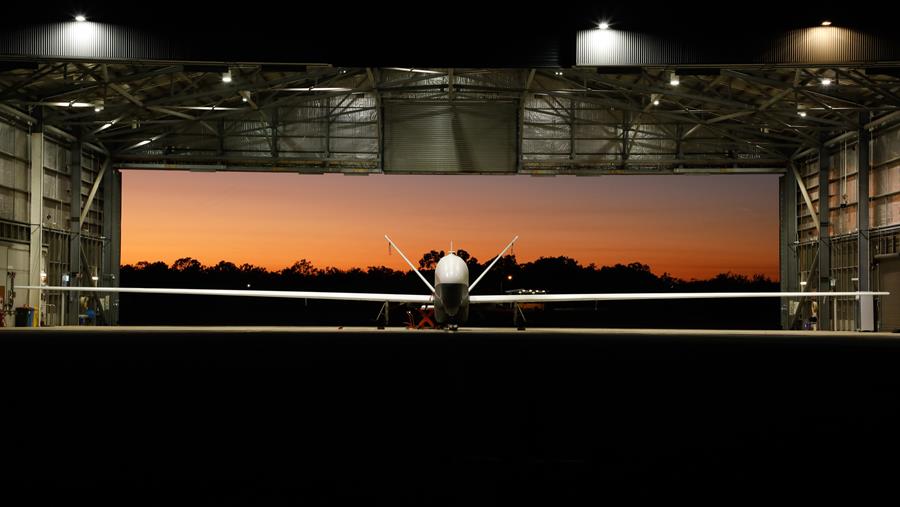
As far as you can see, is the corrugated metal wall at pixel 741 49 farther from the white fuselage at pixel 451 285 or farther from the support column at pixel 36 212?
the support column at pixel 36 212

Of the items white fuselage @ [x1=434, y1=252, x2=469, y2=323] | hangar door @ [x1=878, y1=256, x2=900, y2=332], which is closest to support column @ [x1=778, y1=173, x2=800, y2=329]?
hangar door @ [x1=878, y1=256, x2=900, y2=332]

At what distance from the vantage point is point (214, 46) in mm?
26844

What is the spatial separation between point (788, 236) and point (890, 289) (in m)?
11.9

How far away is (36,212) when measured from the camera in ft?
133

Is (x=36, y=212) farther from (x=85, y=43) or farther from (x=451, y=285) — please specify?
(x=451, y=285)

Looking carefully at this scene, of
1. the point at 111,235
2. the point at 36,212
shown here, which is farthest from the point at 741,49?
the point at 111,235

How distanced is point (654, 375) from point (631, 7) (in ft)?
62.5

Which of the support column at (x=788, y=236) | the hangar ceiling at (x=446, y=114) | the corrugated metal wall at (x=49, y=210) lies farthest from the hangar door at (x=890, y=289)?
the corrugated metal wall at (x=49, y=210)

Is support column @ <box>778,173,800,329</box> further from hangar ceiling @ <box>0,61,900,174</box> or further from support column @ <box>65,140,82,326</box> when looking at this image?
support column @ <box>65,140,82,326</box>

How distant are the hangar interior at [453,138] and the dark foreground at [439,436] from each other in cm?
2690

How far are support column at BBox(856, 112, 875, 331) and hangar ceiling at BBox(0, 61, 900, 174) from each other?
105 cm

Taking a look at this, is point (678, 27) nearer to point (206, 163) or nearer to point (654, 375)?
point (654, 375)

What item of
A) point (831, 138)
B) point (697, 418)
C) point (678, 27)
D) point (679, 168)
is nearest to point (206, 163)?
point (679, 168)

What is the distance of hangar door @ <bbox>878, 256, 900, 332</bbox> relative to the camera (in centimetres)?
3894
